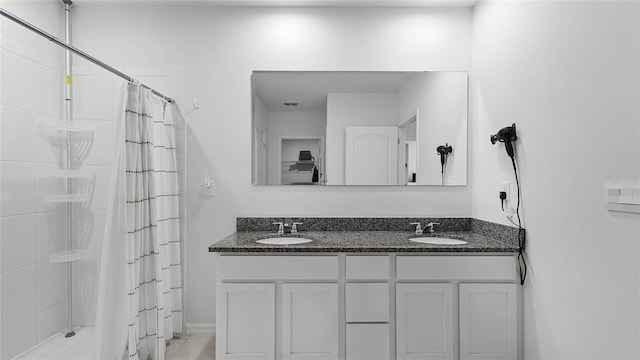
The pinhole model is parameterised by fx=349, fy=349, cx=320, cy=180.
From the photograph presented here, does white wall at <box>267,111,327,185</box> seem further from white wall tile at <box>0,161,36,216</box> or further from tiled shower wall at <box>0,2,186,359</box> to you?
white wall tile at <box>0,161,36,216</box>

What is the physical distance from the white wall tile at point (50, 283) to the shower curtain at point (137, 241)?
2.08 ft

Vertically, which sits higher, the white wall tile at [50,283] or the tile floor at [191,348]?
the white wall tile at [50,283]

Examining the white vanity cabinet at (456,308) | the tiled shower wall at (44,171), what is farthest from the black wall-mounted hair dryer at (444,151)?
the tiled shower wall at (44,171)

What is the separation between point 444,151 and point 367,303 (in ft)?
4.27

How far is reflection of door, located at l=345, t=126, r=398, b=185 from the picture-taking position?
2.61 metres

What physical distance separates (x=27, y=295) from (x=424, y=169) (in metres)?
2.68

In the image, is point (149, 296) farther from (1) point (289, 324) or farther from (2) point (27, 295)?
(1) point (289, 324)

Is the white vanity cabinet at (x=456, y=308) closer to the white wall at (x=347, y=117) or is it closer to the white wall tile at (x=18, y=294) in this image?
the white wall at (x=347, y=117)

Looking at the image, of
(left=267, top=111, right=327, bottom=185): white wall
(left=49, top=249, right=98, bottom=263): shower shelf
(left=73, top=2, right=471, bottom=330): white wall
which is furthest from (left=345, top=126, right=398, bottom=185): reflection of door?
(left=49, top=249, right=98, bottom=263): shower shelf

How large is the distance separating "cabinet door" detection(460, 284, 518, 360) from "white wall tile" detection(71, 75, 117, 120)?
8.52 feet

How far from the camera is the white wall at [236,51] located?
8.64ft

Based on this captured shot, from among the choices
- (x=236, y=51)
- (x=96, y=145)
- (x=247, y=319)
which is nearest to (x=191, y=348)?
(x=247, y=319)

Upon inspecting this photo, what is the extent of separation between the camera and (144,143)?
204 centimetres

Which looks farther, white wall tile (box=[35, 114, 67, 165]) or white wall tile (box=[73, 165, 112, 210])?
white wall tile (box=[73, 165, 112, 210])
